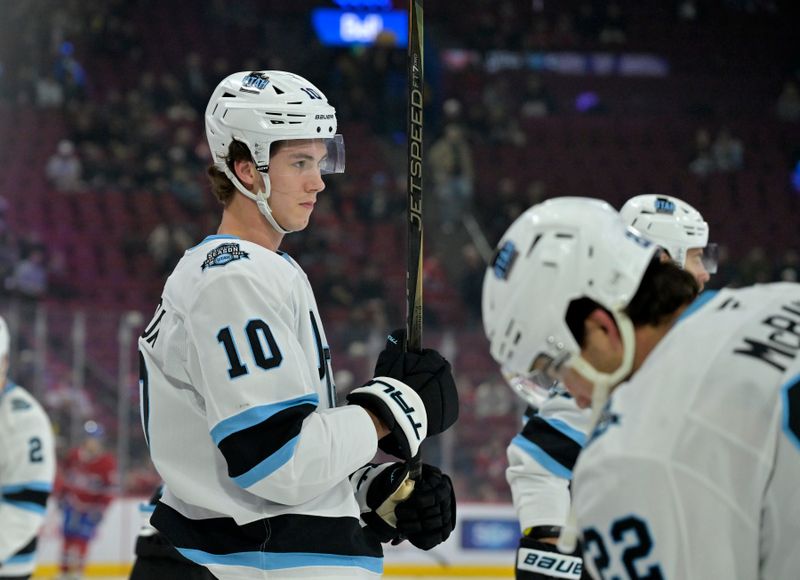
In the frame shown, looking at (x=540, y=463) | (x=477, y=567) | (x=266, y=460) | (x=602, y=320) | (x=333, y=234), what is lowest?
(x=477, y=567)

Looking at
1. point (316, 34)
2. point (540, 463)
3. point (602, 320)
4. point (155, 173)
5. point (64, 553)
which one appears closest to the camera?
point (602, 320)

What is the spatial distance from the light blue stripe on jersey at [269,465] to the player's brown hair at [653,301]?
2.12ft

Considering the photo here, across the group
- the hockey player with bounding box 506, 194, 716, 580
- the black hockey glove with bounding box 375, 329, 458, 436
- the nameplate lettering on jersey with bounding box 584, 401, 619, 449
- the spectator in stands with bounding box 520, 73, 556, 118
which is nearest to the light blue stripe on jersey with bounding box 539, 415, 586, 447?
the hockey player with bounding box 506, 194, 716, 580

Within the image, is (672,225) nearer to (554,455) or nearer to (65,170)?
(554,455)

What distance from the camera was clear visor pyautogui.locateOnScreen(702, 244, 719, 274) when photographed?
9.41 ft

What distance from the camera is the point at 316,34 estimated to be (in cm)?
1275

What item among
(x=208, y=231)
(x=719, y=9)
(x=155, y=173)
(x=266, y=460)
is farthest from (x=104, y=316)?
(x=719, y=9)

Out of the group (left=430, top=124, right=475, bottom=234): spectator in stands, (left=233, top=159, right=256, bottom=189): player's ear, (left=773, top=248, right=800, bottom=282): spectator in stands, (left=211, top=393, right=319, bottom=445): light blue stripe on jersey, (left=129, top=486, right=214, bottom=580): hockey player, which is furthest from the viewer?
(left=430, top=124, right=475, bottom=234): spectator in stands

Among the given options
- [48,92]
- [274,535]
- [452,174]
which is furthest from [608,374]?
[48,92]

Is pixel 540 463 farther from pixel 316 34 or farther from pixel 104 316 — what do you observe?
pixel 316 34

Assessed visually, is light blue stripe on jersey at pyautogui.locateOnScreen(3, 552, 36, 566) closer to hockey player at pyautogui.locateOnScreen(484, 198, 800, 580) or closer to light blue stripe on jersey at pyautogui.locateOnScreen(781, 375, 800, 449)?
hockey player at pyautogui.locateOnScreen(484, 198, 800, 580)

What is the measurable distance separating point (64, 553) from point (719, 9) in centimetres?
966

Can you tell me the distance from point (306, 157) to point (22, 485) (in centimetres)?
182

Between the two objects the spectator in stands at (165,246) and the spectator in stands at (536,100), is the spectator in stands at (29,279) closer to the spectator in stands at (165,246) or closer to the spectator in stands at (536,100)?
the spectator in stands at (165,246)
